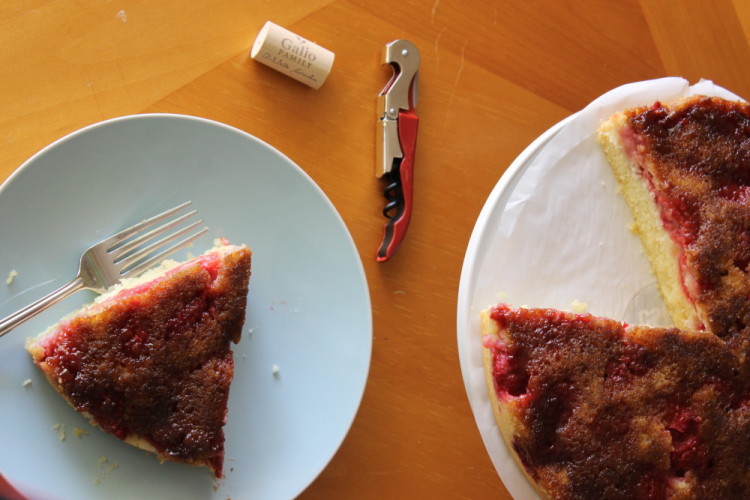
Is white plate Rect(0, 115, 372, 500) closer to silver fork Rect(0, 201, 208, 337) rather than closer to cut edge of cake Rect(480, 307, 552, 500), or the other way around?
silver fork Rect(0, 201, 208, 337)

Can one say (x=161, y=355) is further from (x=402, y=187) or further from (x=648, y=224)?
(x=648, y=224)

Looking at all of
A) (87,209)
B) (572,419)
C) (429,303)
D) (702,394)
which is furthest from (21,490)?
(702,394)

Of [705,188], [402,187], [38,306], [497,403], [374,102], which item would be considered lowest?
[497,403]

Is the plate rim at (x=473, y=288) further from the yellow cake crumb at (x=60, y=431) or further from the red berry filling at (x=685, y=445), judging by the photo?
the yellow cake crumb at (x=60, y=431)

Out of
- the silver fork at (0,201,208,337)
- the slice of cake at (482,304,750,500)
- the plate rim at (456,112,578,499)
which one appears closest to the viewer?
the silver fork at (0,201,208,337)

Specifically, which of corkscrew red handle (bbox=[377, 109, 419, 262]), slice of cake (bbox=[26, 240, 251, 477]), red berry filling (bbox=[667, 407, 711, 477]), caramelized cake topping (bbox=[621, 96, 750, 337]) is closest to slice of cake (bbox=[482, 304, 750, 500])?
red berry filling (bbox=[667, 407, 711, 477])

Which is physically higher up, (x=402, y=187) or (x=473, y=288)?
(x=402, y=187)

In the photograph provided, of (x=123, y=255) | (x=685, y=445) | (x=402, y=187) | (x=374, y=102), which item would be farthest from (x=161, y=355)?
(x=685, y=445)
